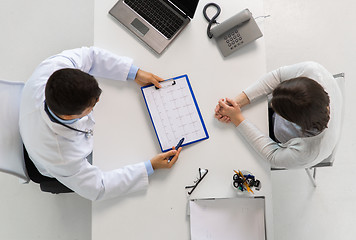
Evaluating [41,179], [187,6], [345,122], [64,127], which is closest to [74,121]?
[64,127]

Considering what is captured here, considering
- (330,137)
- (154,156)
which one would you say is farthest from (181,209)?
(330,137)

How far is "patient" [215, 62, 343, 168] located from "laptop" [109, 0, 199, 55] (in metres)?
0.41

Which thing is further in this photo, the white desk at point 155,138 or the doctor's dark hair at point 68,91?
the white desk at point 155,138

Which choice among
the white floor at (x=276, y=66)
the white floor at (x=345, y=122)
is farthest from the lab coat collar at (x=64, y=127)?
the white floor at (x=345, y=122)

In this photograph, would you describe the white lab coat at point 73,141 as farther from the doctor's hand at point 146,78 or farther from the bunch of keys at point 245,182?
the bunch of keys at point 245,182

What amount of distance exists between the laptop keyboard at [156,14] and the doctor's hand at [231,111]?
1.38 ft

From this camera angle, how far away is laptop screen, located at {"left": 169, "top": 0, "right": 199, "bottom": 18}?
1316 mm

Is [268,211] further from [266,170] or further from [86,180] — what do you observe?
[86,180]

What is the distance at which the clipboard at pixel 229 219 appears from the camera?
4.17ft

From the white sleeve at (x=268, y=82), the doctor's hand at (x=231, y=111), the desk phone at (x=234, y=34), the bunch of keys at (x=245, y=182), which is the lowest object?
the bunch of keys at (x=245, y=182)

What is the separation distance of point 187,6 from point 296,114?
26.3 inches

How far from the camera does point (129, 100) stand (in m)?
1.36

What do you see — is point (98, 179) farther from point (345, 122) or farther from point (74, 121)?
point (345, 122)

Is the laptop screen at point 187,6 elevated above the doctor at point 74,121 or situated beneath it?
elevated above
